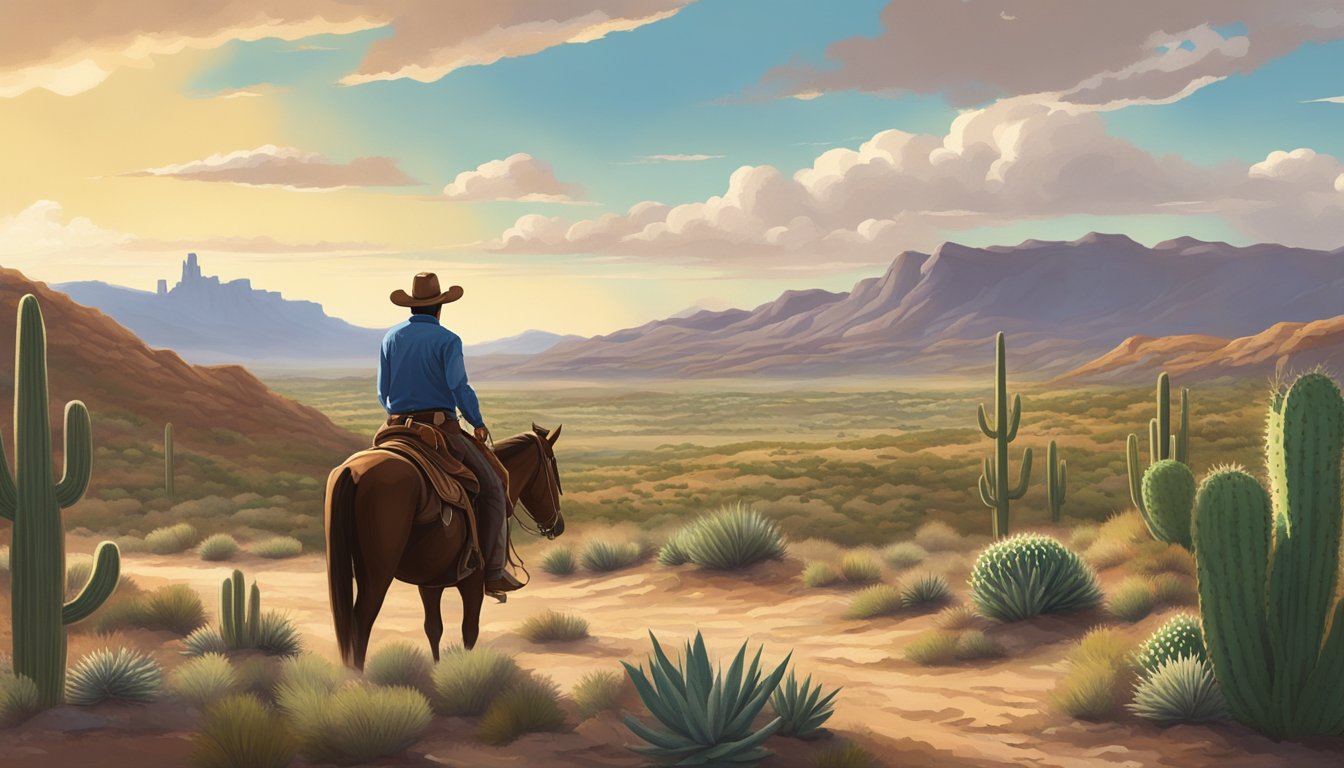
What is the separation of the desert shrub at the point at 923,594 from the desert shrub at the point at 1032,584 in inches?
53.7

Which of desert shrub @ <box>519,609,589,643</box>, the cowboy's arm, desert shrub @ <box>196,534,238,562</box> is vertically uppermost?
the cowboy's arm

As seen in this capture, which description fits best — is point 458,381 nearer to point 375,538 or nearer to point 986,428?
point 375,538

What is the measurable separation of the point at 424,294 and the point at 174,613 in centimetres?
581

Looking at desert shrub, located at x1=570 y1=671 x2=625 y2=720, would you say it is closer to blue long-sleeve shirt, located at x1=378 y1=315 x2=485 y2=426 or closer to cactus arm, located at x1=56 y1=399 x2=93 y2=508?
→ blue long-sleeve shirt, located at x1=378 y1=315 x2=485 y2=426

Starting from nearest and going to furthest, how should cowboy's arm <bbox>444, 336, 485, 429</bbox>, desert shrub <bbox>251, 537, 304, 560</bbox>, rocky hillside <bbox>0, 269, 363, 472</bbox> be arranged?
cowboy's arm <bbox>444, 336, 485, 429</bbox>
desert shrub <bbox>251, 537, 304, 560</bbox>
rocky hillside <bbox>0, 269, 363, 472</bbox>

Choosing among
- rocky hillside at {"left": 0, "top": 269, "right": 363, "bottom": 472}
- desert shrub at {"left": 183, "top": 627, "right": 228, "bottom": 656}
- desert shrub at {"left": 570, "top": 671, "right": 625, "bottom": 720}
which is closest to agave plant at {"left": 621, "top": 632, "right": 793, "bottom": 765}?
desert shrub at {"left": 570, "top": 671, "right": 625, "bottom": 720}

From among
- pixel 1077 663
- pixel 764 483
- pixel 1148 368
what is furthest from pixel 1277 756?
pixel 1148 368

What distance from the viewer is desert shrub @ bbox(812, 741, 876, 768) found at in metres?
8.38

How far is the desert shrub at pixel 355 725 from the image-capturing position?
835 centimetres

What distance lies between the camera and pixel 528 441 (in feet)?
39.9

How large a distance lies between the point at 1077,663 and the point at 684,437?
78.4 meters

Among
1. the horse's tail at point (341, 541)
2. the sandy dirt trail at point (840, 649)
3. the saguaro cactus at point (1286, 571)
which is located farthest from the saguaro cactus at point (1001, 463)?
the horse's tail at point (341, 541)

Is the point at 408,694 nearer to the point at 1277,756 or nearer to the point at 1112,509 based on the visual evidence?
the point at 1277,756

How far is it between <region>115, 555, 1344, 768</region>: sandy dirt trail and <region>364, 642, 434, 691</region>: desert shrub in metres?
A: 1.62
